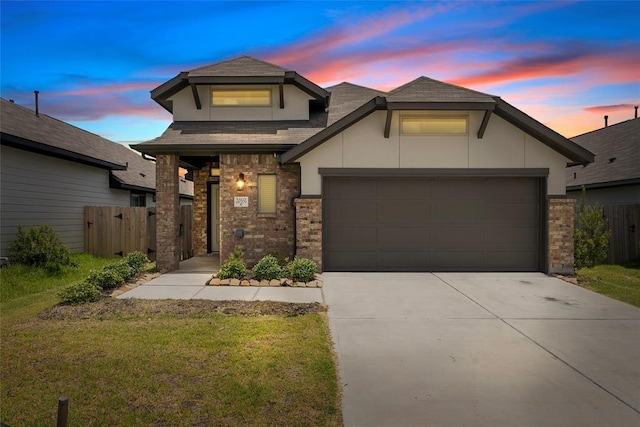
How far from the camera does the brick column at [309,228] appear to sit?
10.2 meters

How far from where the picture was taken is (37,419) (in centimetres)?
326

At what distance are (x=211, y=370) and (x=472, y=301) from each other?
546cm

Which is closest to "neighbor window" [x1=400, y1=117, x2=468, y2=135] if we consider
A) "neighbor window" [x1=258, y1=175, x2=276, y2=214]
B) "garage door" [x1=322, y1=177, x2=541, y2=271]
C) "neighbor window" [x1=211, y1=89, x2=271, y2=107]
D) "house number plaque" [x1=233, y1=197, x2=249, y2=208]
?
"garage door" [x1=322, y1=177, x2=541, y2=271]

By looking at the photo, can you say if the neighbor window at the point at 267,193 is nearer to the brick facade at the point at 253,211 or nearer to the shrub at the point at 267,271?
the brick facade at the point at 253,211

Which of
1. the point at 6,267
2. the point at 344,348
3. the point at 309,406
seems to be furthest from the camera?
the point at 6,267

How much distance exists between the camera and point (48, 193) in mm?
12055

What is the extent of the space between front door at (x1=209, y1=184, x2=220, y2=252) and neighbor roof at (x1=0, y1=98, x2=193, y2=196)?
4574mm

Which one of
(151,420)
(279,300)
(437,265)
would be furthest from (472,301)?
(151,420)

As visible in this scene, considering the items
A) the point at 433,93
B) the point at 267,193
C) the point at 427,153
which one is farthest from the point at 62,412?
the point at 433,93

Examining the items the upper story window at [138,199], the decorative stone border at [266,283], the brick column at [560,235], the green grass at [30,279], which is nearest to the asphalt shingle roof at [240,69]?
the decorative stone border at [266,283]

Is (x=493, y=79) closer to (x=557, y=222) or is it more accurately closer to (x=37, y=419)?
(x=557, y=222)

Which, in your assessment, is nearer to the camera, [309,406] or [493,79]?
[309,406]

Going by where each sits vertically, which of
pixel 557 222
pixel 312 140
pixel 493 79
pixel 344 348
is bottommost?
pixel 344 348

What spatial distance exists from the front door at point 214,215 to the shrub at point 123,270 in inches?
185
